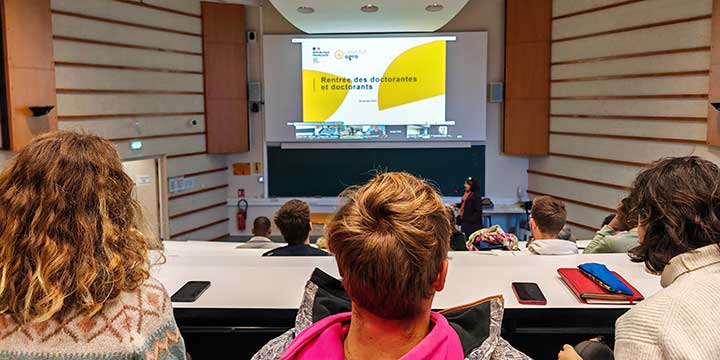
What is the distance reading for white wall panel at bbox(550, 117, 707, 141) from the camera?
19.6 feet

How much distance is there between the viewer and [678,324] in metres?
1.26

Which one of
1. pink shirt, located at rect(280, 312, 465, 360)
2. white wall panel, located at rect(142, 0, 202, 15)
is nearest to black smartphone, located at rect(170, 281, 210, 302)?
pink shirt, located at rect(280, 312, 465, 360)

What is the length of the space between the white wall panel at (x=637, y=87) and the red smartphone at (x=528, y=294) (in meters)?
4.89

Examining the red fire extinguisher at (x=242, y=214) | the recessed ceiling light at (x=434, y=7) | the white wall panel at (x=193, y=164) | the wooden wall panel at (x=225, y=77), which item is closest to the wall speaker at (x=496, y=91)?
the recessed ceiling light at (x=434, y=7)

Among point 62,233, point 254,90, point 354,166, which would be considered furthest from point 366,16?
point 62,233

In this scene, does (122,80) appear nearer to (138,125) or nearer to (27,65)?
(138,125)

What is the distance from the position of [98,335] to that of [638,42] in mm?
6935

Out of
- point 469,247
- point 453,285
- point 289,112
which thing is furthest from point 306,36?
point 453,285

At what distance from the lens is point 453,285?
7.25ft

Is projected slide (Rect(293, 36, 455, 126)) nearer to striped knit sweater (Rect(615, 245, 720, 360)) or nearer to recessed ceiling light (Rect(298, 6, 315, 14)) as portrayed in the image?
recessed ceiling light (Rect(298, 6, 315, 14))

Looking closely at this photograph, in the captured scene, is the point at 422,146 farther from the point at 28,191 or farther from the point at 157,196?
the point at 28,191

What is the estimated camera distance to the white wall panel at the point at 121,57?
633cm

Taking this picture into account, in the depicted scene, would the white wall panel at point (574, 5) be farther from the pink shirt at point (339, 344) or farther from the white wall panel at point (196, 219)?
the pink shirt at point (339, 344)

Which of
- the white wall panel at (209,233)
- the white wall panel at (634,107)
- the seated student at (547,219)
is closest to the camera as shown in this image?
the seated student at (547,219)
